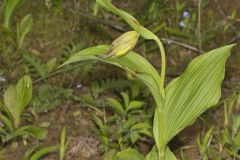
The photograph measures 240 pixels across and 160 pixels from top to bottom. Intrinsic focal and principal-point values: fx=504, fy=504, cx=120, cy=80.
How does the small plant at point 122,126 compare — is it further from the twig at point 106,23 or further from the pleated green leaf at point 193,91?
the twig at point 106,23

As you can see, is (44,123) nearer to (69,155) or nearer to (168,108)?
(69,155)

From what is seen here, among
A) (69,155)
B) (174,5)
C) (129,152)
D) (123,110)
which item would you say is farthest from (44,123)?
(174,5)

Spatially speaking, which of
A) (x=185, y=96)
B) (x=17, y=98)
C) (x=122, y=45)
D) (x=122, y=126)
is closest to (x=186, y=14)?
(x=122, y=126)

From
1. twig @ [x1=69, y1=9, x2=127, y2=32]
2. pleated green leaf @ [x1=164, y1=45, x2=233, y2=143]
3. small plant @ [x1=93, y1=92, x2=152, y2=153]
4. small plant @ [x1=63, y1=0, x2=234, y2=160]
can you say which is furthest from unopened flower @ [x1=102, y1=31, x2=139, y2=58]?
twig @ [x1=69, y1=9, x2=127, y2=32]

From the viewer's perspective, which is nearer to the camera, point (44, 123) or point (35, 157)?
point (35, 157)

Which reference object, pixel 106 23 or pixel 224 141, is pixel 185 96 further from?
pixel 106 23

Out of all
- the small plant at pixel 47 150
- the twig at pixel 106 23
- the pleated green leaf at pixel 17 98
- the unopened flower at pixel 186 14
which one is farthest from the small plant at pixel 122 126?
the unopened flower at pixel 186 14
